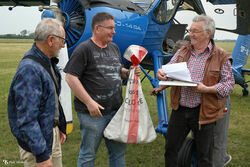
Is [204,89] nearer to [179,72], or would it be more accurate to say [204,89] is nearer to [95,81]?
[179,72]

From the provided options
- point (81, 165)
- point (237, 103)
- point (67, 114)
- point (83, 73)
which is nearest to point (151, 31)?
point (67, 114)

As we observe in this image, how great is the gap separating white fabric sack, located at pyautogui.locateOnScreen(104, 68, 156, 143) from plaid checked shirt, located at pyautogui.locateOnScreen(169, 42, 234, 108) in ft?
1.32

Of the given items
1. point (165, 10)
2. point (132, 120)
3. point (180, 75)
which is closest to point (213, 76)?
point (180, 75)

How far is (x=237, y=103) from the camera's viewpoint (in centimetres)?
846

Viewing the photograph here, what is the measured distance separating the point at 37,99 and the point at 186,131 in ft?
5.21

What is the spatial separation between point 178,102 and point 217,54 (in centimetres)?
57

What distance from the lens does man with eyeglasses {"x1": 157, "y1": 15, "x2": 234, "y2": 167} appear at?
Answer: 7.86 feet

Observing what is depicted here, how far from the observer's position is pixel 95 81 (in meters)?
2.47

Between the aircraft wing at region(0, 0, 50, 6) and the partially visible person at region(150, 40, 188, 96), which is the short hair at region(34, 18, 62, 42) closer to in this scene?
the partially visible person at region(150, 40, 188, 96)

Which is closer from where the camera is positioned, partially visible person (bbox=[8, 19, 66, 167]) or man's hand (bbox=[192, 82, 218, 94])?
partially visible person (bbox=[8, 19, 66, 167])

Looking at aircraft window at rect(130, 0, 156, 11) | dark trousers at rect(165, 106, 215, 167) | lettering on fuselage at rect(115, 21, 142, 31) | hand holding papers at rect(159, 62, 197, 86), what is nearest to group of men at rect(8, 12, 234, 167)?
dark trousers at rect(165, 106, 215, 167)

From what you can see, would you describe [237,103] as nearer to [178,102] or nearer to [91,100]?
[178,102]

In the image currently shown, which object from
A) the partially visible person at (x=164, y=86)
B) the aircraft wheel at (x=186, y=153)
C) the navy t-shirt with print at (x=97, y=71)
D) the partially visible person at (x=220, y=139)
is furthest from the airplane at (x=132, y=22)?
the navy t-shirt with print at (x=97, y=71)

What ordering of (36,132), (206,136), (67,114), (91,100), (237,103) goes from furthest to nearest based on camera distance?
(237,103), (67,114), (206,136), (91,100), (36,132)
